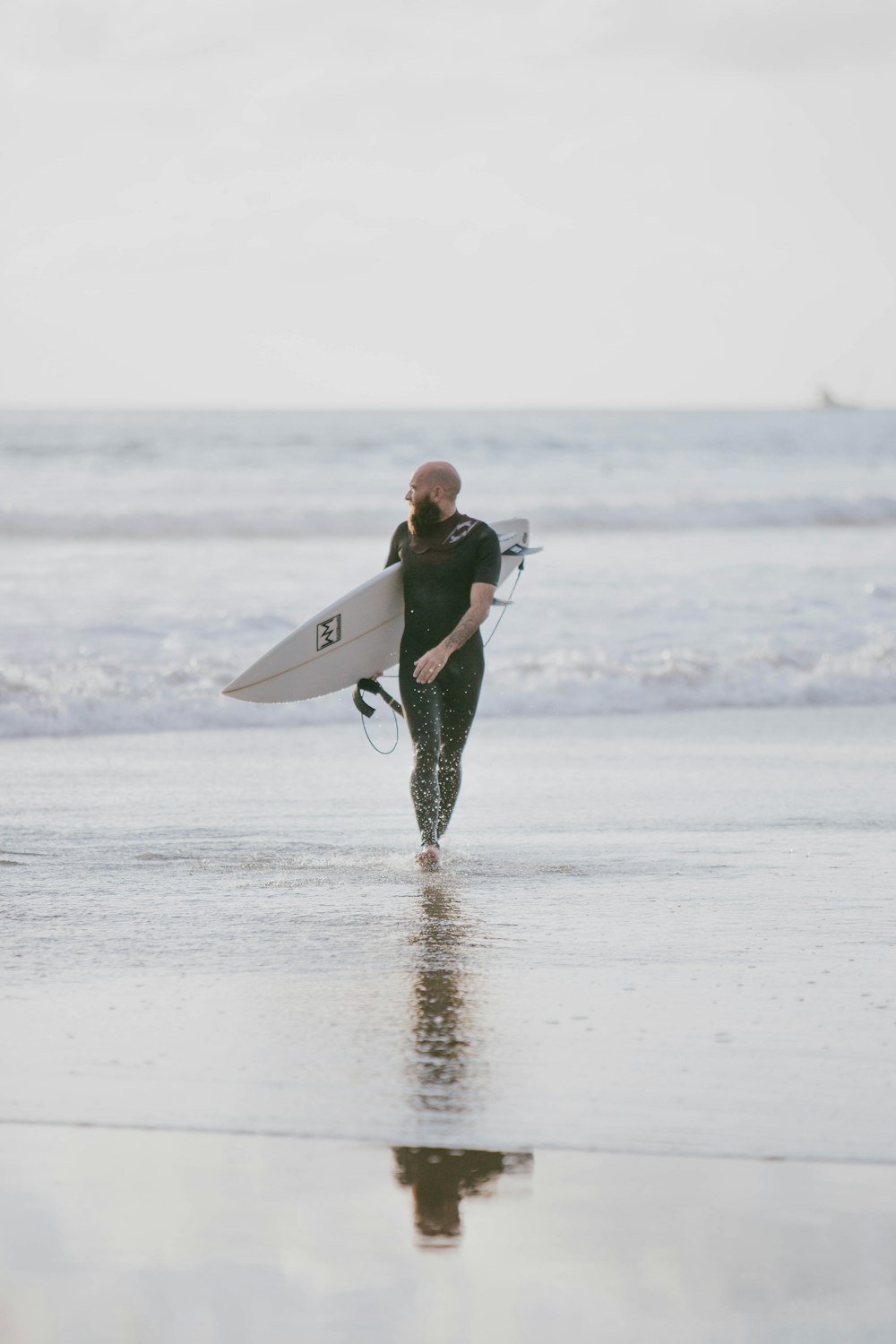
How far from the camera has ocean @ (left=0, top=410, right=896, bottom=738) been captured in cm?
1214

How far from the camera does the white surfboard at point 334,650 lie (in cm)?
735

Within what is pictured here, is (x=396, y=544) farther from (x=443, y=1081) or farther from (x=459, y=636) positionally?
(x=443, y=1081)

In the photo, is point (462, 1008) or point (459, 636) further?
point (459, 636)

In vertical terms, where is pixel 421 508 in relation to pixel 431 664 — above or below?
above

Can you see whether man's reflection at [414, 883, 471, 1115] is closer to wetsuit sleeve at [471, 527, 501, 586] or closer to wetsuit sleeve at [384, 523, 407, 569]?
wetsuit sleeve at [471, 527, 501, 586]

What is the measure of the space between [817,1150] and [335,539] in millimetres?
22670

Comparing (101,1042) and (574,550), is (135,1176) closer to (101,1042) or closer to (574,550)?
(101,1042)

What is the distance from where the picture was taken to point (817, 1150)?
3.40 meters

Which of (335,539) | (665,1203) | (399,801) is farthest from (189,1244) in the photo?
(335,539)

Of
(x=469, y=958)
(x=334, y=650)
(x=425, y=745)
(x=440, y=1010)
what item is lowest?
(x=440, y=1010)

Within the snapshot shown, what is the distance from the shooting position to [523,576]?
18938 millimetres

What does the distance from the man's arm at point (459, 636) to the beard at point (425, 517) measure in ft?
0.99

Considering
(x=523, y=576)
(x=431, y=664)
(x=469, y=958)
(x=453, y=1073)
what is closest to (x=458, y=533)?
(x=431, y=664)

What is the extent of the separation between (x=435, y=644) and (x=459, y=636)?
178 millimetres
